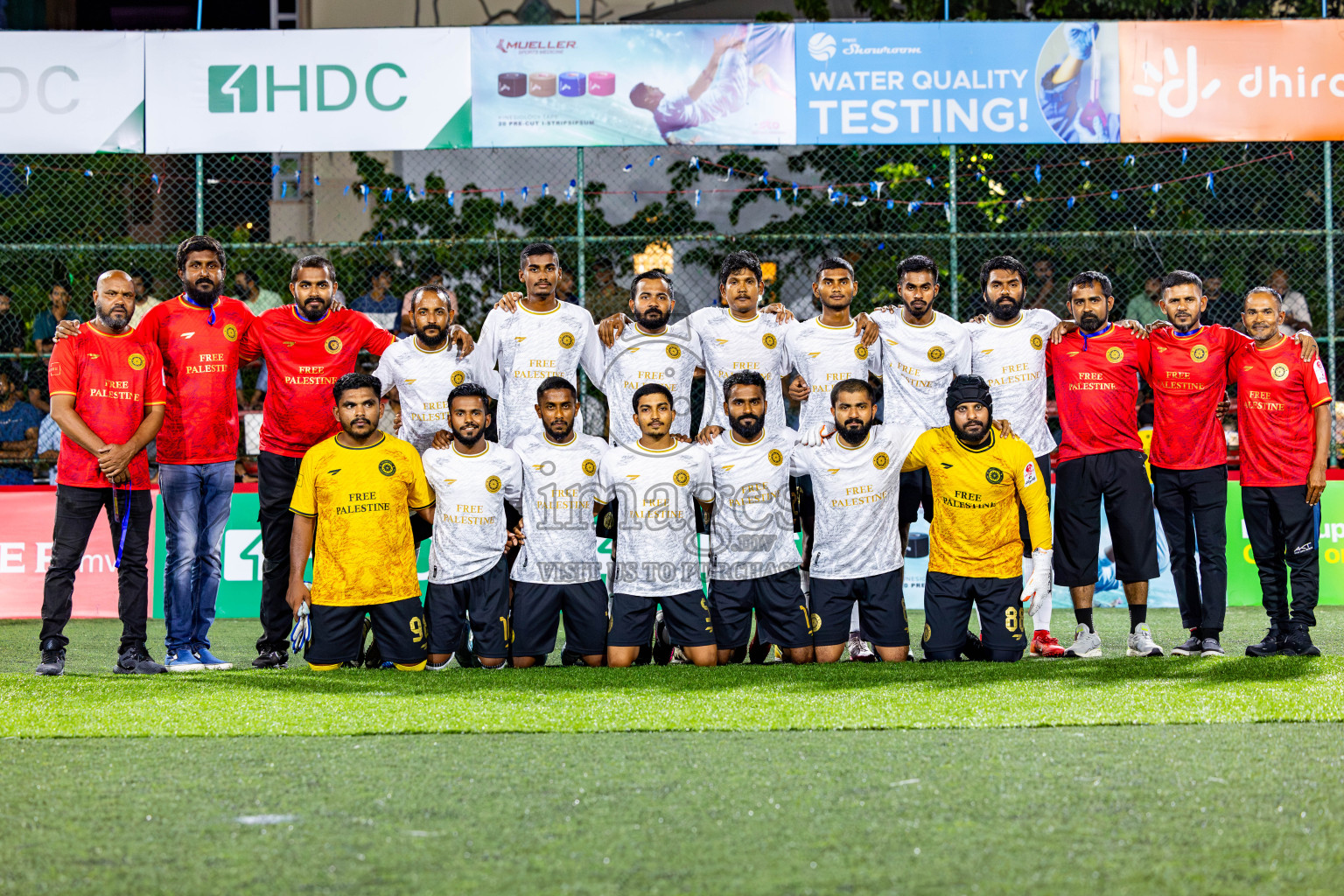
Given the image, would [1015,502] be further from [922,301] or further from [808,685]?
[808,685]

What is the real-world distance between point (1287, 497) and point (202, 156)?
7.60 m

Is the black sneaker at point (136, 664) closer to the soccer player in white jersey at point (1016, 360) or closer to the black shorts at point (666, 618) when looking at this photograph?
the black shorts at point (666, 618)

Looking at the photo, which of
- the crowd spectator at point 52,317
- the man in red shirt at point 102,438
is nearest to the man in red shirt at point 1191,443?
the man in red shirt at point 102,438

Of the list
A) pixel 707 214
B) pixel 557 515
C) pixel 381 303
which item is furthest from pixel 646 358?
pixel 707 214

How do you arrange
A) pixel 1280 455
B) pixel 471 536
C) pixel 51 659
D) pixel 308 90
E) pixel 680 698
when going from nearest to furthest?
pixel 680 698 → pixel 51 659 → pixel 471 536 → pixel 1280 455 → pixel 308 90

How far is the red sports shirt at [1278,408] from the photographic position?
643 cm

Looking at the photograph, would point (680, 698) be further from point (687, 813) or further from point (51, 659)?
point (51, 659)

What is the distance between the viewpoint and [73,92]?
372 inches

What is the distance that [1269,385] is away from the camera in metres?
6.48

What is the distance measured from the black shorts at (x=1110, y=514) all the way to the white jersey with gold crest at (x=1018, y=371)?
9.6 inches

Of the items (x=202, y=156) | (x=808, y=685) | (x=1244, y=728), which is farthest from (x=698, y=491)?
(x=202, y=156)

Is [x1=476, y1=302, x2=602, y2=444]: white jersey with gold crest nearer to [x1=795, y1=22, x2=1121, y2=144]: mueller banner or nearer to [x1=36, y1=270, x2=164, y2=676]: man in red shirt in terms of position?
[x1=36, y1=270, x2=164, y2=676]: man in red shirt

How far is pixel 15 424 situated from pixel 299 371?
15.5 feet

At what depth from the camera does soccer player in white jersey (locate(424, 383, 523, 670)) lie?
610cm
